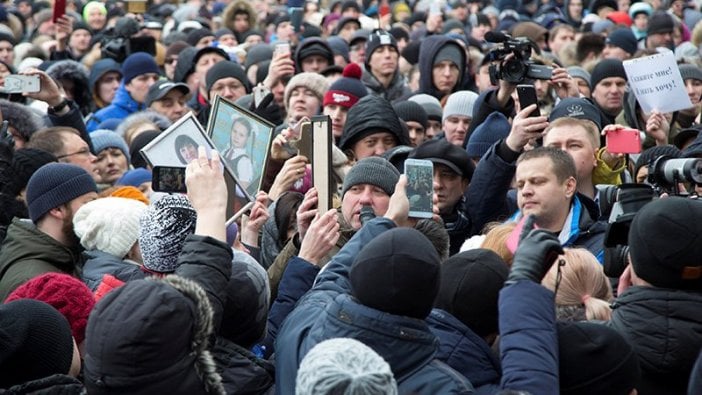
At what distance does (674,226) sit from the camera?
407 centimetres

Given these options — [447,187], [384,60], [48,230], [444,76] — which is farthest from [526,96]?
[384,60]

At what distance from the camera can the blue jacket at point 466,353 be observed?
3926mm

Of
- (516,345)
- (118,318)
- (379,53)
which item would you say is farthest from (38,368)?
(379,53)

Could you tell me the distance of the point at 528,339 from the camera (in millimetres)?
3643

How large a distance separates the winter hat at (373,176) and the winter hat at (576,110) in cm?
197

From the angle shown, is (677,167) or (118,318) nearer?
(118,318)

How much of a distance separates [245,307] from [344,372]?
112 cm

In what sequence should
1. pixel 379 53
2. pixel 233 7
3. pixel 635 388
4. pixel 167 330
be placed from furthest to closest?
pixel 233 7 → pixel 379 53 → pixel 635 388 → pixel 167 330

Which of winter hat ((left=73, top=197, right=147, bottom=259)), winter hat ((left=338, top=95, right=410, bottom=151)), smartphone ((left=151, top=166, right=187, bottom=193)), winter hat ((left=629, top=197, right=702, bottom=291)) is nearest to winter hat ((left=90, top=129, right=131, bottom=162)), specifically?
winter hat ((left=338, top=95, right=410, bottom=151))

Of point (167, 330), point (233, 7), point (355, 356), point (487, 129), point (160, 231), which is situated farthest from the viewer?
point (233, 7)

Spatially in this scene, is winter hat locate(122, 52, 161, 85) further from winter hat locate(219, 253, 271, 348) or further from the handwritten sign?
winter hat locate(219, 253, 271, 348)

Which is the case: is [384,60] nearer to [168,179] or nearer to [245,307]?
[168,179]

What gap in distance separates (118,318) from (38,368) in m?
0.49

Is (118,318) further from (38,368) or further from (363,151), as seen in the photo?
(363,151)
